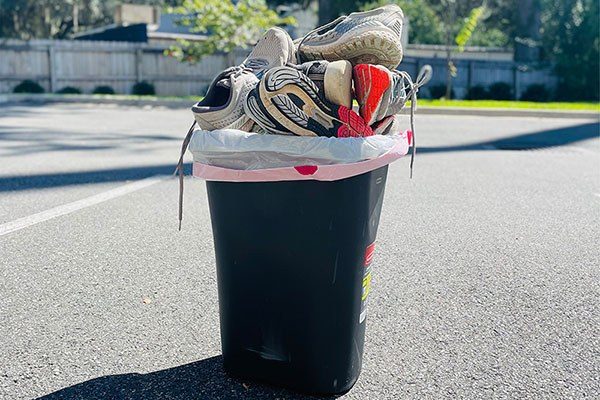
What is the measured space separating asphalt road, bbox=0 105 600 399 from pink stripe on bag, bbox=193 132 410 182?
0.82m

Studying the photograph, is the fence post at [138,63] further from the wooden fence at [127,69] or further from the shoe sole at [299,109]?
the shoe sole at [299,109]

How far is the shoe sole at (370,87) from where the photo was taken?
2.29 metres

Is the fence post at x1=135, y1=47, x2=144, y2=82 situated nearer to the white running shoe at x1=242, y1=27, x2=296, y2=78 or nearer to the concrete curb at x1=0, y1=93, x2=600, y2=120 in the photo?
the concrete curb at x1=0, y1=93, x2=600, y2=120

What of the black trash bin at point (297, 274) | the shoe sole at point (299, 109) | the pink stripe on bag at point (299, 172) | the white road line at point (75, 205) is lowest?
the white road line at point (75, 205)

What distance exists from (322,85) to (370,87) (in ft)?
0.52

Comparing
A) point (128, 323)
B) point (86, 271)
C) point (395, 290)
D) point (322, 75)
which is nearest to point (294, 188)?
point (322, 75)

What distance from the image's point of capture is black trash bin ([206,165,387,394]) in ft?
7.68

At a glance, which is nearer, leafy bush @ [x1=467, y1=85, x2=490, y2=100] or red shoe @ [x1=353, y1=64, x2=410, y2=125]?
red shoe @ [x1=353, y1=64, x2=410, y2=125]

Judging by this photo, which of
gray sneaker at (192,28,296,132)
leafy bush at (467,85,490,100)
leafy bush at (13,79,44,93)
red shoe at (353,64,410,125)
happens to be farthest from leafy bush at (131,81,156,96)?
red shoe at (353,64,410,125)

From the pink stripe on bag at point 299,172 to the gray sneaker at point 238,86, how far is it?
0.17 meters

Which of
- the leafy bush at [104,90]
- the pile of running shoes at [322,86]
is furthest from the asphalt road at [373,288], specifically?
the leafy bush at [104,90]

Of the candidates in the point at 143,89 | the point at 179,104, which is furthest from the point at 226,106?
the point at 143,89

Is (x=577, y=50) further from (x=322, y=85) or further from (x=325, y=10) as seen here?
(x=322, y=85)

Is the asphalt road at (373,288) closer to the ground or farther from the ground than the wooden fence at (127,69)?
closer to the ground
